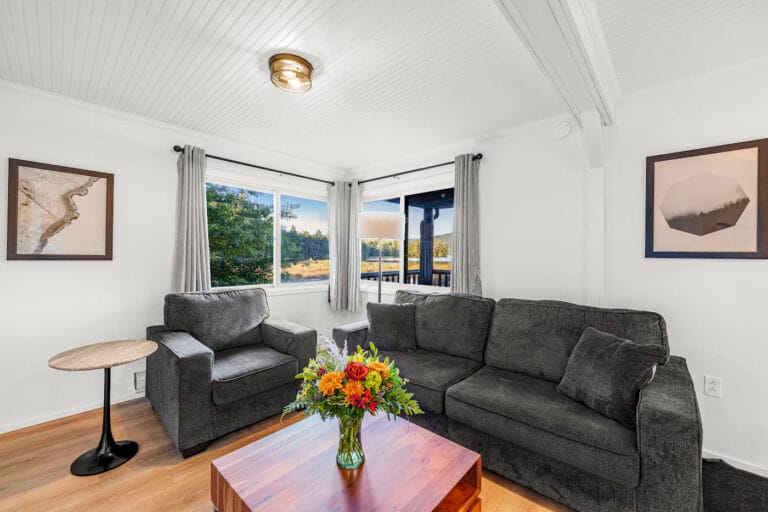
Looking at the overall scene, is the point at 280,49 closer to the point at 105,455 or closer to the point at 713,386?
the point at 105,455

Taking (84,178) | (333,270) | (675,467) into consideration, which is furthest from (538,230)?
(84,178)

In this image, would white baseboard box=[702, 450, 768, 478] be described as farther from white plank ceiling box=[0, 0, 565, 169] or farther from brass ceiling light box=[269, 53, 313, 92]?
brass ceiling light box=[269, 53, 313, 92]

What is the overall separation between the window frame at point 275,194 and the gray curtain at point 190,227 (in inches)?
12.1

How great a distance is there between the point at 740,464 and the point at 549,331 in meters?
1.30

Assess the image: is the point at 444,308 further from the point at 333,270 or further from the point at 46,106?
the point at 46,106

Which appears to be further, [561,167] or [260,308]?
[260,308]

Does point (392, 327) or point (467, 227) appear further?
point (467, 227)

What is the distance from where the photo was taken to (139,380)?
9.27 ft

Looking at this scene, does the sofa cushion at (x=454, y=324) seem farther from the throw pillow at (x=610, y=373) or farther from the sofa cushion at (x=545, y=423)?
the throw pillow at (x=610, y=373)

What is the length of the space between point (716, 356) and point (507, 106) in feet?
7.17

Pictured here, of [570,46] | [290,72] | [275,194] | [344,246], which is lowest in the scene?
[344,246]

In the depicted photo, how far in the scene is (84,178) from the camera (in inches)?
101

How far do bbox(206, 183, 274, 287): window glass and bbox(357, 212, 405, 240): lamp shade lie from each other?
126 centimetres

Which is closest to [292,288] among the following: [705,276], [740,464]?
[705,276]
